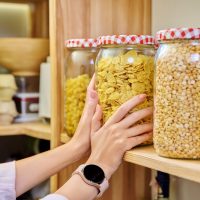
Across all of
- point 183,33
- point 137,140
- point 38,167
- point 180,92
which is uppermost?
point 183,33

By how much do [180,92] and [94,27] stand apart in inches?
18.8

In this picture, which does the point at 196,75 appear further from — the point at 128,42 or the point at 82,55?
the point at 82,55

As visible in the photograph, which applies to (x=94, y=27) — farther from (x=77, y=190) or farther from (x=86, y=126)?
(x=77, y=190)

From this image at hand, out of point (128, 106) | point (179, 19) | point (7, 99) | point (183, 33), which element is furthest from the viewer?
point (7, 99)

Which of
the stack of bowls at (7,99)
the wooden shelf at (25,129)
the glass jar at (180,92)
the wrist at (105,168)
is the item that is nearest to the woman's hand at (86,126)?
the wrist at (105,168)

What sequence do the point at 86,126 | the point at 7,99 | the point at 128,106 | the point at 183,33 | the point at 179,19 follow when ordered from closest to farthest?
the point at 183,33 < the point at 128,106 < the point at 86,126 < the point at 179,19 < the point at 7,99

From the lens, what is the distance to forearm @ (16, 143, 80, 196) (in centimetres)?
111

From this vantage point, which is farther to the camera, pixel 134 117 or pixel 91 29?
pixel 91 29

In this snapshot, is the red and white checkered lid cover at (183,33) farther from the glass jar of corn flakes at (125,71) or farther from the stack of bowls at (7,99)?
the stack of bowls at (7,99)

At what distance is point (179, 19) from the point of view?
1.16 metres

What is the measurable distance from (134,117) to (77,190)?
20 cm

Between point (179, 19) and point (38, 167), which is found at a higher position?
point (179, 19)

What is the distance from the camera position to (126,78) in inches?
36.1

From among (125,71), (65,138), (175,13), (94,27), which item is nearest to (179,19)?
(175,13)
